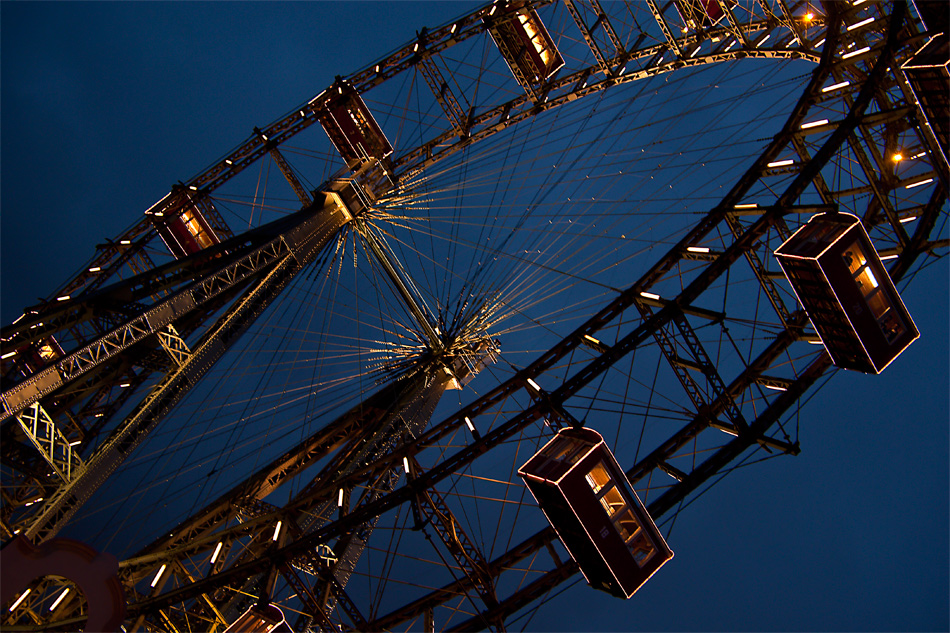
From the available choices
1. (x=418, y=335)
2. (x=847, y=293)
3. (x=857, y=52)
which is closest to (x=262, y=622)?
(x=418, y=335)

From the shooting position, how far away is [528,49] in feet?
69.9

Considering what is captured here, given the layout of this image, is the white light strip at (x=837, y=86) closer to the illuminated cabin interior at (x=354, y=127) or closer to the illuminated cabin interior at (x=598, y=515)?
the illuminated cabin interior at (x=598, y=515)

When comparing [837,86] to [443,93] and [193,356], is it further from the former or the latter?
[193,356]

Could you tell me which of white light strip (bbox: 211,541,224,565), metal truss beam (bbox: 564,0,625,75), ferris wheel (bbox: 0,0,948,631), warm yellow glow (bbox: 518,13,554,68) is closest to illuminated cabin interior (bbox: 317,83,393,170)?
ferris wheel (bbox: 0,0,948,631)

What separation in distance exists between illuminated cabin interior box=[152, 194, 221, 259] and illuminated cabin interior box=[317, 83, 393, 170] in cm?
555

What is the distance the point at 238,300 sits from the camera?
1702cm

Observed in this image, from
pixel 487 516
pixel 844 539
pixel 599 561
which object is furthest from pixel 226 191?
pixel 844 539

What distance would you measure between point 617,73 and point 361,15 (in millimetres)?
68268

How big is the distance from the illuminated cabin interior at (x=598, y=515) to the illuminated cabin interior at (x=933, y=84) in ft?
28.6

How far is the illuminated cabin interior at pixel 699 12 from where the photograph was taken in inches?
714

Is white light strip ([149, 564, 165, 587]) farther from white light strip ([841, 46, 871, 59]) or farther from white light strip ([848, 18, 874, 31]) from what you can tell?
white light strip ([848, 18, 874, 31])

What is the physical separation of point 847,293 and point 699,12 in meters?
10.9

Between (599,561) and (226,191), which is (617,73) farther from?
(226,191)

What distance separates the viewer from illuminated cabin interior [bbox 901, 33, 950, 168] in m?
11.7
